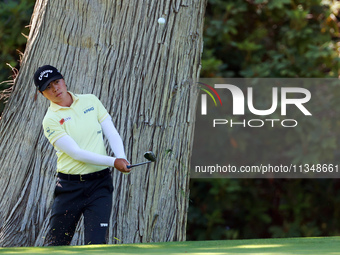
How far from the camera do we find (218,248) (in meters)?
3.98

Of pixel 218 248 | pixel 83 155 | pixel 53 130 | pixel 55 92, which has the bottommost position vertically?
pixel 218 248

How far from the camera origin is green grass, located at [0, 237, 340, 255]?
12.2 feet

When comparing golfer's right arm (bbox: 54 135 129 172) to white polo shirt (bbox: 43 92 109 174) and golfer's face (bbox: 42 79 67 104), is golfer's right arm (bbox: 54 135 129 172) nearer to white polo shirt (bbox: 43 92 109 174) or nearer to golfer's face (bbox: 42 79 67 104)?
white polo shirt (bbox: 43 92 109 174)

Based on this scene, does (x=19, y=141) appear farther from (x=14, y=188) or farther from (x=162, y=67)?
(x=162, y=67)

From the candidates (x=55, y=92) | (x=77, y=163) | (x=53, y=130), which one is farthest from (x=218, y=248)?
(x=55, y=92)

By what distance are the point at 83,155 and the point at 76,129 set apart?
25 centimetres

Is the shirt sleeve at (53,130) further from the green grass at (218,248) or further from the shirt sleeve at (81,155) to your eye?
the green grass at (218,248)

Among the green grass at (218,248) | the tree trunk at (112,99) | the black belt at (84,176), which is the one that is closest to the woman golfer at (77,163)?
the black belt at (84,176)

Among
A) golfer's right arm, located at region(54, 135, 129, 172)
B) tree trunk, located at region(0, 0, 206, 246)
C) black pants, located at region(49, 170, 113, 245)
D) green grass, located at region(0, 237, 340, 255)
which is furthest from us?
tree trunk, located at region(0, 0, 206, 246)

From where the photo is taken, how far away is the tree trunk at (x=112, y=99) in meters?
5.45

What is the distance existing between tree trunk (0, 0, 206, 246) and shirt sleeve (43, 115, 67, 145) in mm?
868

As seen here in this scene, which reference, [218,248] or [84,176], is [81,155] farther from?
[218,248]

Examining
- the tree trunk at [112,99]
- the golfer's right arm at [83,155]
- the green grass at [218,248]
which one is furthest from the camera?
the tree trunk at [112,99]

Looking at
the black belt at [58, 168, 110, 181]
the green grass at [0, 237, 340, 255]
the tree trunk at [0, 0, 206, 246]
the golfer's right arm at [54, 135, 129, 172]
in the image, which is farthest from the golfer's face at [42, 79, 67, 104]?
the green grass at [0, 237, 340, 255]
